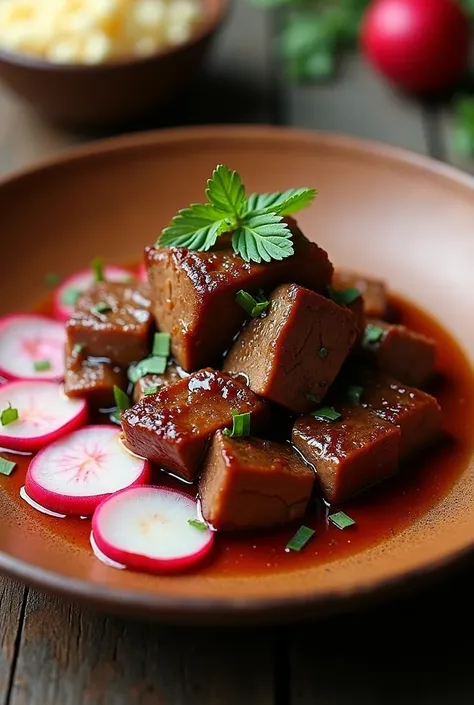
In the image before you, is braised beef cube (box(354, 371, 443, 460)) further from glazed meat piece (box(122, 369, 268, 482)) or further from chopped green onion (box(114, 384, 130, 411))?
chopped green onion (box(114, 384, 130, 411))

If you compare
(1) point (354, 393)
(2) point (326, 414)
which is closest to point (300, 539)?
(2) point (326, 414)

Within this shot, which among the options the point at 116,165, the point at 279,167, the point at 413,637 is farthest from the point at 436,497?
the point at 116,165

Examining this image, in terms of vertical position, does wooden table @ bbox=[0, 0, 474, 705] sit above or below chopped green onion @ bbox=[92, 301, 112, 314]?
below

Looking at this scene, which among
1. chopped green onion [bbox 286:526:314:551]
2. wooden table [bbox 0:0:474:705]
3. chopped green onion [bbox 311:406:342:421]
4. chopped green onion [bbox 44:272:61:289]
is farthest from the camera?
chopped green onion [bbox 44:272:61:289]

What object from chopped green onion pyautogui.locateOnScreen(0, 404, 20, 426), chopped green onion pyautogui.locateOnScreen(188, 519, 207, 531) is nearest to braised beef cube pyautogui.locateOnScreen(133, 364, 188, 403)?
chopped green onion pyautogui.locateOnScreen(0, 404, 20, 426)

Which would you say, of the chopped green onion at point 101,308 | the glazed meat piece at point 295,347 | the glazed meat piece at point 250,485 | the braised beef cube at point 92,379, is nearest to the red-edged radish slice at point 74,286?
the chopped green onion at point 101,308

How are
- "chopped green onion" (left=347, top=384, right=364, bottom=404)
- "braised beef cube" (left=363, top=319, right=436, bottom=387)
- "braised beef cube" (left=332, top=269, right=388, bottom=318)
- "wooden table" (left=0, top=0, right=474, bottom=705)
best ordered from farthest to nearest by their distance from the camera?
"braised beef cube" (left=332, top=269, right=388, bottom=318) < "braised beef cube" (left=363, top=319, right=436, bottom=387) < "chopped green onion" (left=347, top=384, right=364, bottom=404) < "wooden table" (left=0, top=0, right=474, bottom=705)

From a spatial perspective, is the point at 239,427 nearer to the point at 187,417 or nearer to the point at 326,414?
the point at 187,417
